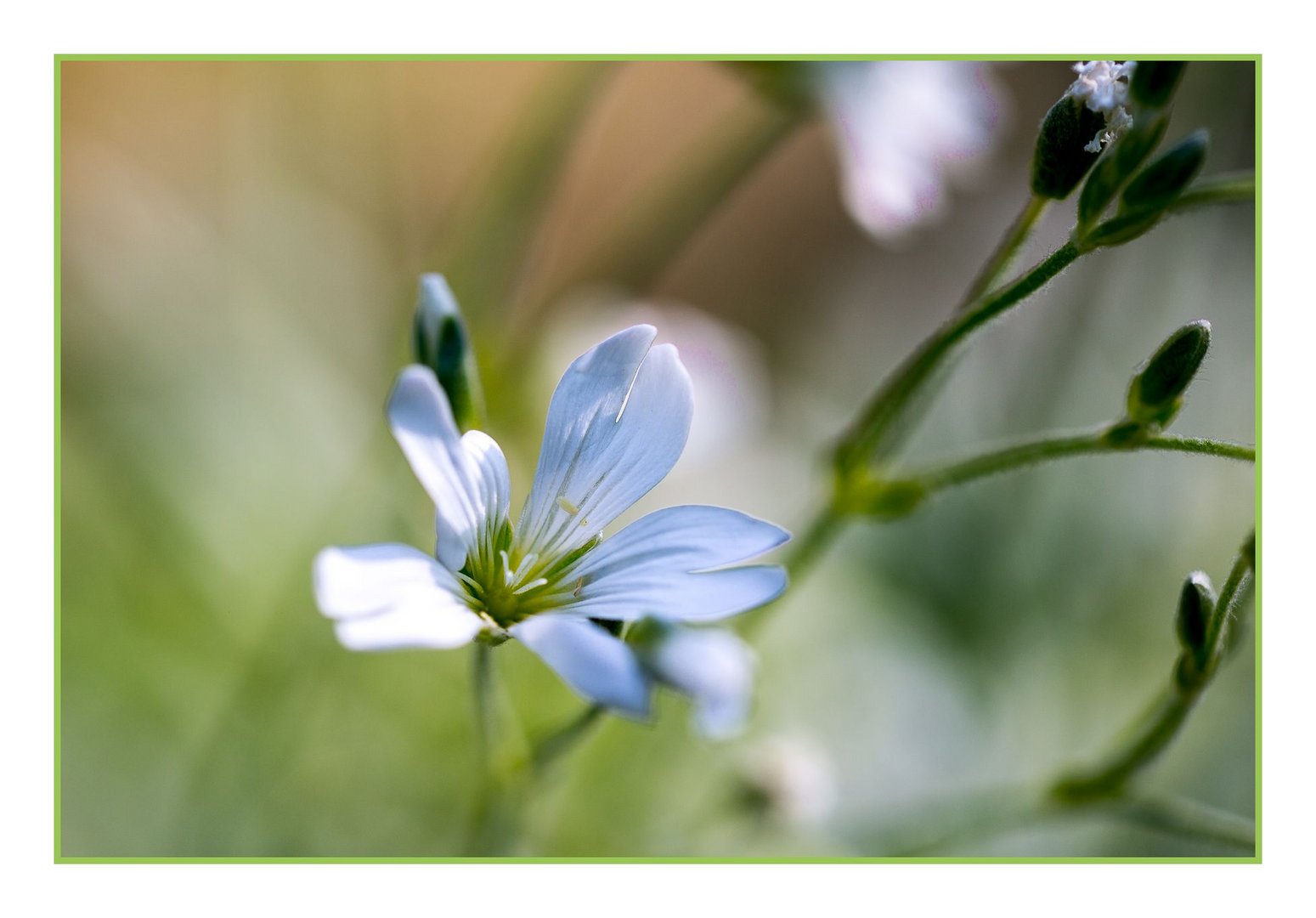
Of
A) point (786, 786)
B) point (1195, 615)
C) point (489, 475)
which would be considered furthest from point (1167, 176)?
point (786, 786)

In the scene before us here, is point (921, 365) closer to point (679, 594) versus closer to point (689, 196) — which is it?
point (679, 594)

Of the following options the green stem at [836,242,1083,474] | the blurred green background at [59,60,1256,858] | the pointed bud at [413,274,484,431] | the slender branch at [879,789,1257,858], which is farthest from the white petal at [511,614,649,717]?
the blurred green background at [59,60,1256,858]

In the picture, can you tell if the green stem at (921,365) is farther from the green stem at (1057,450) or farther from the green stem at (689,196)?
the green stem at (689,196)

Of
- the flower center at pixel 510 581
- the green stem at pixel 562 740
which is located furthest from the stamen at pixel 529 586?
the green stem at pixel 562 740
